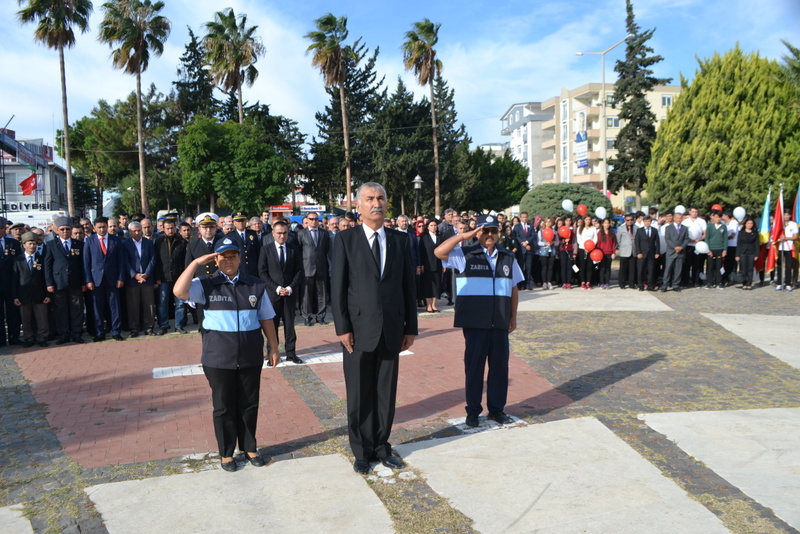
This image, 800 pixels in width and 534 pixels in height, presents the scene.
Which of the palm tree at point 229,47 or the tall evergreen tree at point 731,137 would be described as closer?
the tall evergreen tree at point 731,137

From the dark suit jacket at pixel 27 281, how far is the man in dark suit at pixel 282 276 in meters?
4.00

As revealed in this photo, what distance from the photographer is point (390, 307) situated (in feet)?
16.2

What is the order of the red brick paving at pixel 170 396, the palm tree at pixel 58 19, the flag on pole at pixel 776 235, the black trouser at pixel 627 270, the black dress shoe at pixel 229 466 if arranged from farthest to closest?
the palm tree at pixel 58 19 < the black trouser at pixel 627 270 < the flag on pole at pixel 776 235 < the red brick paving at pixel 170 396 < the black dress shoe at pixel 229 466

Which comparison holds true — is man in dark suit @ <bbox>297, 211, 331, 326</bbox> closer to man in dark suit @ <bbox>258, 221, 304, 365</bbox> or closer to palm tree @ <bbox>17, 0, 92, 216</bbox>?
man in dark suit @ <bbox>258, 221, 304, 365</bbox>

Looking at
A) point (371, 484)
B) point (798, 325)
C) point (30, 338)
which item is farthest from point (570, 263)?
point (371, 484)

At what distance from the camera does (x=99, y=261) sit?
10.5 metres

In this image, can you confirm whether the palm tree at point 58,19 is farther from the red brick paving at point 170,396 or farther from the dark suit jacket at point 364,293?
the dark suit jacket at point 364,293

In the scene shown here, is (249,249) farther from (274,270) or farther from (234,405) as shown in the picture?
(234,405)

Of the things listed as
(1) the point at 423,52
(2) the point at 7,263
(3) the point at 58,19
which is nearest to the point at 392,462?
(2) the point at 7,263

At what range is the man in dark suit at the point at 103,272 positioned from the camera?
10.5 metres

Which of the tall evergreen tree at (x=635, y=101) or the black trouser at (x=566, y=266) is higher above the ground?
the tall evergreen tree at (x=635, y=101)

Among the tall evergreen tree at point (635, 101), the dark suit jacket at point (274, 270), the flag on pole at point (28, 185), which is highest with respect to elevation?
the tall evergreen tree at point (635, 101)

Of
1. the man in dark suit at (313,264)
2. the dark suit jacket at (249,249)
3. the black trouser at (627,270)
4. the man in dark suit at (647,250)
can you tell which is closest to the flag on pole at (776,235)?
the man in dark suit at (647,250)

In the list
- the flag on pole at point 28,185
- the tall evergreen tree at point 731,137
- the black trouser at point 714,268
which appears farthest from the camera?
the flag on pole at point 28,185
